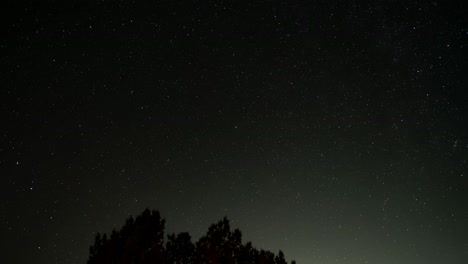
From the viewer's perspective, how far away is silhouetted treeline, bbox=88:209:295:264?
751 cm

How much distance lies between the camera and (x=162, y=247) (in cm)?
807

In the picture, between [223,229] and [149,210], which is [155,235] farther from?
[223,229]

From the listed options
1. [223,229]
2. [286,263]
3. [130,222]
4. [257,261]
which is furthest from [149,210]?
[286,263]

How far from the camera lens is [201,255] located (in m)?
8.77

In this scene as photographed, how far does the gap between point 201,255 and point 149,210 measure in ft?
5.86

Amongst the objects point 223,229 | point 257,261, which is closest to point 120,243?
point 223,229

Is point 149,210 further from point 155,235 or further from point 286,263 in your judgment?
point 286,263

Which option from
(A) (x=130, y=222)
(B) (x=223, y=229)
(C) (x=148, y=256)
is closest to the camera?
(C) (x=148, y=256)

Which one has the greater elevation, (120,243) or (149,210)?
(149,210)

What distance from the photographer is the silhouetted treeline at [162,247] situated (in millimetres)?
7512

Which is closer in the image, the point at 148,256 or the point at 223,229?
the point at 148,256

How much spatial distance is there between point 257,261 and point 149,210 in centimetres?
310

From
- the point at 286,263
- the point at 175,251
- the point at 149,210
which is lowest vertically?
the point at 286,263

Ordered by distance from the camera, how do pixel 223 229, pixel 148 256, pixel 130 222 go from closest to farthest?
pixel 148 256 < pixel 130 222 < pixel 223 229
